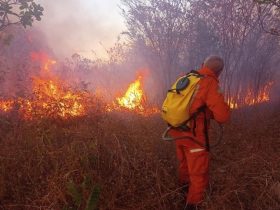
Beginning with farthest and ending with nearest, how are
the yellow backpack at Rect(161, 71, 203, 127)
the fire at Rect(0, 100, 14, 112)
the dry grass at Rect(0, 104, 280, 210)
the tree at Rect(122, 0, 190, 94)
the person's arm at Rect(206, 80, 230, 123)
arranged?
the tree at Rect(122, 0, 190, 94), the fire at Rect(0, 100, 14, 112), the dry grass at Rect(0, 104, 280, 210), the yellow backpack at Rect(161, 71, 203, 127), the person's arm at Rect(206, 80, 230, 123)

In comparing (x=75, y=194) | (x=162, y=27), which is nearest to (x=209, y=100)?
(x=75, y=194)

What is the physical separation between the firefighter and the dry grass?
8.4 inches

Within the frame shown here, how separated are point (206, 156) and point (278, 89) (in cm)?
2075

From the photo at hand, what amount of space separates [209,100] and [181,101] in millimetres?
326

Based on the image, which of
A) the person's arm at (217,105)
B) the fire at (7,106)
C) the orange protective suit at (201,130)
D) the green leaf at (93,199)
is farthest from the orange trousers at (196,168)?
Answer: the fire at (7,106)

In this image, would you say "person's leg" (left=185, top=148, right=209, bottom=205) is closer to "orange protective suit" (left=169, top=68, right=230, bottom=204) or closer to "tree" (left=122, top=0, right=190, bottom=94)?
"orange protective suit" (left=169, top=68, right=230, bottom=204)

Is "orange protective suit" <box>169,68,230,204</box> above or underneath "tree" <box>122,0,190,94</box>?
underneath

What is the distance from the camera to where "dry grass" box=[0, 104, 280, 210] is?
4.38 m

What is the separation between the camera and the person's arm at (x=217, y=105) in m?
3.93

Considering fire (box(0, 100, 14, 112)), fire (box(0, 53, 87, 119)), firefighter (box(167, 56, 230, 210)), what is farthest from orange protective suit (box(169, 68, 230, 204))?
fire (box(0, 100, 14, 112))

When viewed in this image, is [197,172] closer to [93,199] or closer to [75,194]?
[93,199]

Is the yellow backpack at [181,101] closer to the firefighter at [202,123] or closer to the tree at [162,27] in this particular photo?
the firefighter at [202,123]

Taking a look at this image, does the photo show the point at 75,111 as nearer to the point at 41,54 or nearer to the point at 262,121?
the point at 262,121

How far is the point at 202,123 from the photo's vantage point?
4195 mm
